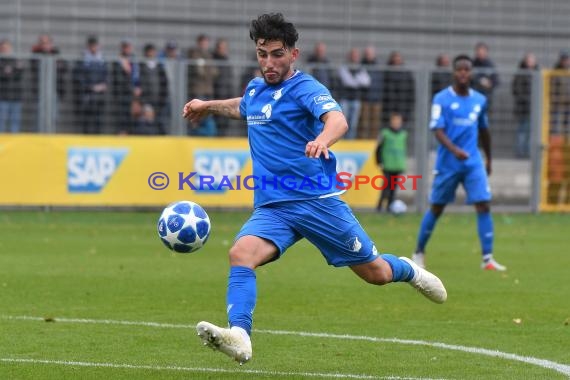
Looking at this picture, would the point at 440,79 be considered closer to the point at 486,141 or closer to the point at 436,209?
the point at 486,141

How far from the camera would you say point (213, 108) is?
8.63m

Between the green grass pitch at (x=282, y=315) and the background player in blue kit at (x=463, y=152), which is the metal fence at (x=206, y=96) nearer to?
the green grass pitch at (x=282, y=315)

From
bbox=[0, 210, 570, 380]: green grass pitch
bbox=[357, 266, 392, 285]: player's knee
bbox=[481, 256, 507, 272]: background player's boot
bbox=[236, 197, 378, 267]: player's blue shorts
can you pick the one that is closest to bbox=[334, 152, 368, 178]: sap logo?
bbox=[0, 210, 570, 380]: green grass pitch

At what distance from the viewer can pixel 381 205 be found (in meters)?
23.2

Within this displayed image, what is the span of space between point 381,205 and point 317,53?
339cm

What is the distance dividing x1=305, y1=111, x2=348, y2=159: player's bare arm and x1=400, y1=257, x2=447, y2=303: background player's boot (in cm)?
160

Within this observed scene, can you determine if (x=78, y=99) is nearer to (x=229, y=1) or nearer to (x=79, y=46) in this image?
(x=79, y=46)

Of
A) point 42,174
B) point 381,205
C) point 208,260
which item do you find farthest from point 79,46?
point 208,260

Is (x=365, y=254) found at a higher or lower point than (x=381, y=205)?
higher

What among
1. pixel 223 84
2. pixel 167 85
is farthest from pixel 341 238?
pixel 223 84

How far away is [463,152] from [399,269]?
5.66m

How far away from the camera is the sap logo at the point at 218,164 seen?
22.2m

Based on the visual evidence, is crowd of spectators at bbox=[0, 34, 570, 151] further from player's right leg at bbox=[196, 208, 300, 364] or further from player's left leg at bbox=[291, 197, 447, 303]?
player's right leg at bbox=[196, 208, 300, 364]

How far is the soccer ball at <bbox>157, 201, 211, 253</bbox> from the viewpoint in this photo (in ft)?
28.3
